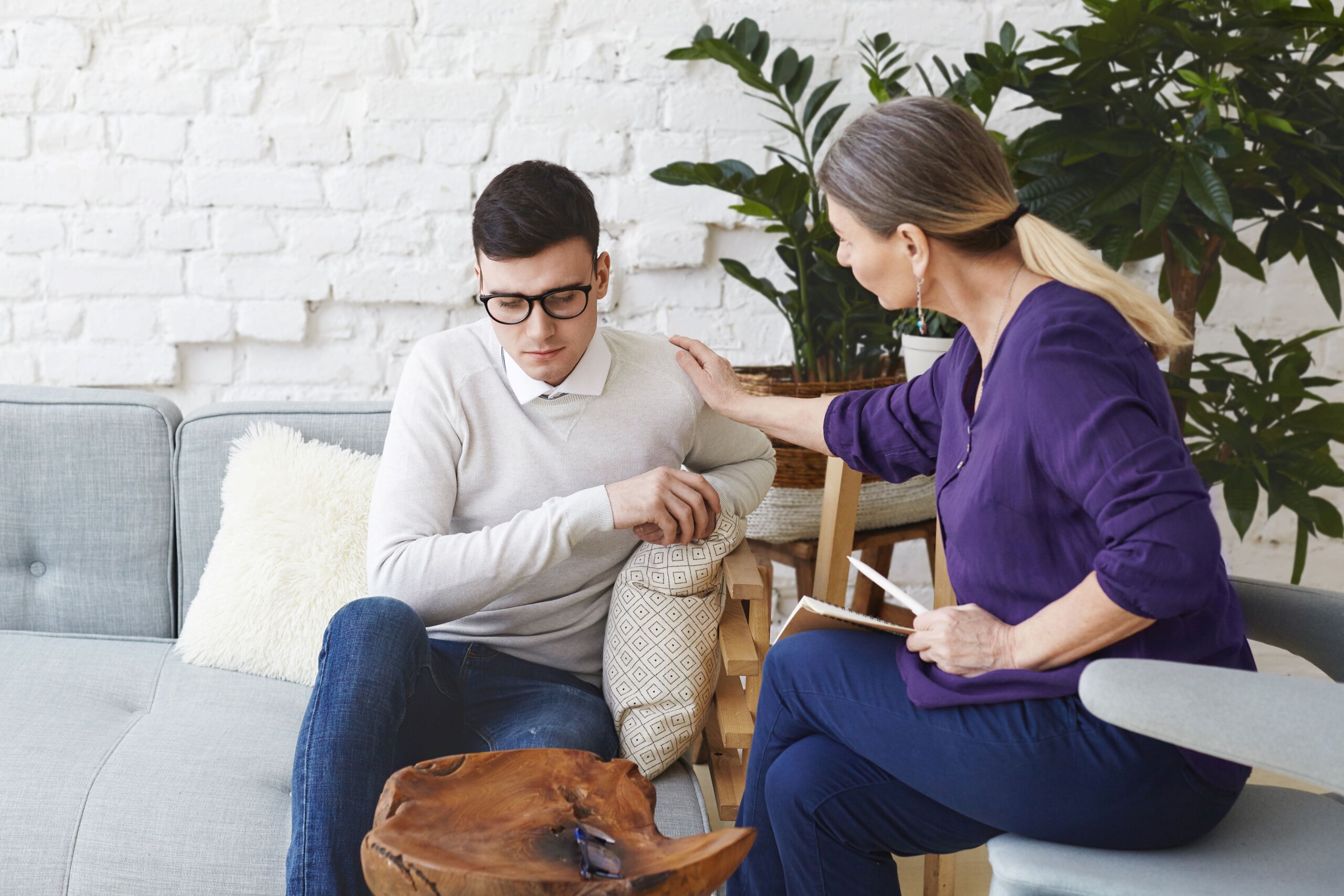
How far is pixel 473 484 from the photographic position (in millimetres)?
1497

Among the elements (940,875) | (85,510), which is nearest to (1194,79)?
(940,875)

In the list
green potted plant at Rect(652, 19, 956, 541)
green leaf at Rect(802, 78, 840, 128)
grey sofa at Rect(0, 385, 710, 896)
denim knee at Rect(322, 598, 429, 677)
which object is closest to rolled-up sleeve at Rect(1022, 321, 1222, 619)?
grey sofa at Rect(0, 385, 710, 896)

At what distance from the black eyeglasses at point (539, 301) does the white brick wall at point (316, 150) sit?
946 mm

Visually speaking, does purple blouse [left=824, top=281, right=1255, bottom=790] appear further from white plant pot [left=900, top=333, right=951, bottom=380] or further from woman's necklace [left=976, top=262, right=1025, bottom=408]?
white plant pot [left=900, top=333, right=951, bottom=380]

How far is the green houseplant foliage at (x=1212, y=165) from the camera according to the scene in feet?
5.48

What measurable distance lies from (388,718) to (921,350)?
3.36 ft

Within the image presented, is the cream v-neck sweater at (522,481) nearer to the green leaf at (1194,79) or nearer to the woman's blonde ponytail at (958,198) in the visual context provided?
the woman's blonde ponytail at (958,198)

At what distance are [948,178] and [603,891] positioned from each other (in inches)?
30.3

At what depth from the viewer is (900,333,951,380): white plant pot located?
171 cm

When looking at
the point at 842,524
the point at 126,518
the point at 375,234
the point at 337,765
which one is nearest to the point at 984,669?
the point at 842,524

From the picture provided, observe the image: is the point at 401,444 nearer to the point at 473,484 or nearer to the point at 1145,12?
the point at 473,484

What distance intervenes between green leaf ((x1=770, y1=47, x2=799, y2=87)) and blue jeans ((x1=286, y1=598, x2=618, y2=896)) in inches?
47.7

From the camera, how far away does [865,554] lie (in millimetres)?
2320

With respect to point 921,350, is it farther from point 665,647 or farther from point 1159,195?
point 665,647
